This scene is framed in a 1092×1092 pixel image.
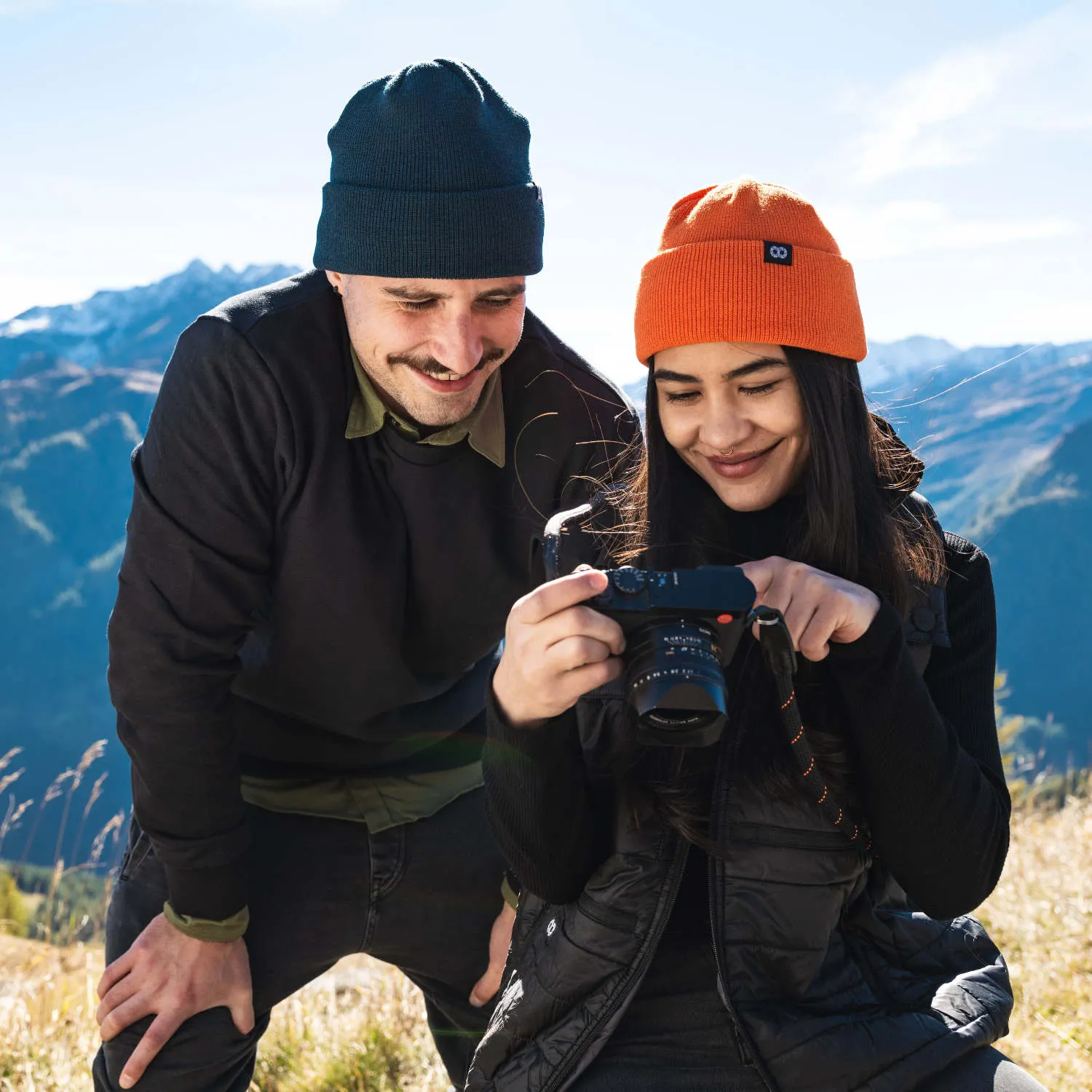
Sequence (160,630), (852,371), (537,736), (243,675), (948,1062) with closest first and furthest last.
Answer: (948,1062)
(537,736)
(852,371)
(160,630)
(243,675)

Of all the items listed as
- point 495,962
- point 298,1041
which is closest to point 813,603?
point 495,962

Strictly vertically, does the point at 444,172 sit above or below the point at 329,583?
above

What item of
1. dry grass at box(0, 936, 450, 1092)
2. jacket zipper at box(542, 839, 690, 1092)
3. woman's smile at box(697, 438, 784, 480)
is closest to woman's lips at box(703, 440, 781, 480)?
woman's smile at box(697, 438, 784, 480)

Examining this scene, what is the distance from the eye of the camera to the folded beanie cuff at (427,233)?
2477mm

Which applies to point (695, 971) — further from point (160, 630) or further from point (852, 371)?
point (160, 630)

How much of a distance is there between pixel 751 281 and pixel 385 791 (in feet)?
5.76

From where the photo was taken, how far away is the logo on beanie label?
7.34 ft

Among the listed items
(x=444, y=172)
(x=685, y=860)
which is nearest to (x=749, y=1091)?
(x=685, y=860)

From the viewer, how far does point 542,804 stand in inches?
75.2

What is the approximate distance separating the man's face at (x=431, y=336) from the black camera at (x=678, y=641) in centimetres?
97

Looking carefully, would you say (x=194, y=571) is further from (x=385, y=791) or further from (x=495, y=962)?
(x=495, y=962)

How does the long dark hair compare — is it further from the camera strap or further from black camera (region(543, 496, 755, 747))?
black camera (region(543, 496, 755, 747))

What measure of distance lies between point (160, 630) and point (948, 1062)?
1.84 metres

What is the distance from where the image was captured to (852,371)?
229cm
